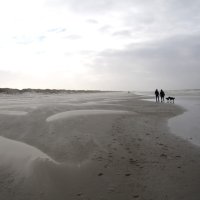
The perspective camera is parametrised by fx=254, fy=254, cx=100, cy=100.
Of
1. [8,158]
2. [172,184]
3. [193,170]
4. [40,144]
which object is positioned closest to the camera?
[172,184]

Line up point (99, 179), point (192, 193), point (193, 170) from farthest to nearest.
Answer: point (193, 170)
point (99, 179)
point (192, 193)

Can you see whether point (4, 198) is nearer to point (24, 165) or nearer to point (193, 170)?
point (24, 165)

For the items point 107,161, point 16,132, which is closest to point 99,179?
point 107,161

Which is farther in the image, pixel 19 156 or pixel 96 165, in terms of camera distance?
pixel 19 156

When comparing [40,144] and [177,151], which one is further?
[40,144]

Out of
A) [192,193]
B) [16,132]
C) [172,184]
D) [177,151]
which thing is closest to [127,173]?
[172,184]

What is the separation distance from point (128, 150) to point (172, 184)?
276cm

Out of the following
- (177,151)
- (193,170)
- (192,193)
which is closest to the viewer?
(192,193)

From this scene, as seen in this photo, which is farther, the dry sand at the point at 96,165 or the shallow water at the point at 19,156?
the shallow water at the point at 19,156

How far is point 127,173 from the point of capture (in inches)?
252

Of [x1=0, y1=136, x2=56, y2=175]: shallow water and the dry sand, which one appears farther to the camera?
[x1=0, y1=136, x2=56, y2=175]: shallow water

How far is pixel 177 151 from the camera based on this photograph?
8312mm

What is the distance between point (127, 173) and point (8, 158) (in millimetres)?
3712

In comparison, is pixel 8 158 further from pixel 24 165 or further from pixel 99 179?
pixel 99 179
